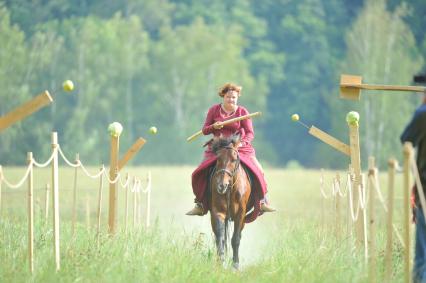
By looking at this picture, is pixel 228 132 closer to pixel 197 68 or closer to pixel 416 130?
pixel 416 130

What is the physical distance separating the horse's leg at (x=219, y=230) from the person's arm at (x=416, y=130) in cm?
333

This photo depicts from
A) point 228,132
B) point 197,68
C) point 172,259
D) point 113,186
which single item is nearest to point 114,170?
point 113,186

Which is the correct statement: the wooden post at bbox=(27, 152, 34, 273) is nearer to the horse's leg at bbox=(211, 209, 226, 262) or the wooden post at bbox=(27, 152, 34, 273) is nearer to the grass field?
the grass field

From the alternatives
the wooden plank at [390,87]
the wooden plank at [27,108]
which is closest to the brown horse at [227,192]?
the wooden plank at [390,87]

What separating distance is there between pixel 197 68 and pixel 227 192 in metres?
42.7

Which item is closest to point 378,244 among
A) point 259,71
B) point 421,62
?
point 421,62

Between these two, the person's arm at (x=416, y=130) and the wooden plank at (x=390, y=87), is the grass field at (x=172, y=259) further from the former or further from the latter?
the wooden plank at (x=390, y=87)

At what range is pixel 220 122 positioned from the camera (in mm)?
12930

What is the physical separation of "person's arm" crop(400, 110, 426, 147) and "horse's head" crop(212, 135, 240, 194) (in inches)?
115

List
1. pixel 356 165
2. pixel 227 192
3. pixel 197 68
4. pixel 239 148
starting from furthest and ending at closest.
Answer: pixel 197 68 → pixel 239 148 → pixel 227 192 → pixel 356 165

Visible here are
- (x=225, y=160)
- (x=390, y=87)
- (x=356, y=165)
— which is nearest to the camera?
(x=390, y=87)

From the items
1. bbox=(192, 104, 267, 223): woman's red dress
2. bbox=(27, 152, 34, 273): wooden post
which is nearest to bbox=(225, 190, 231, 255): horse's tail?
bbox=(192, 104, 267, 223): woman's red dress

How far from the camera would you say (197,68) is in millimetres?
55406

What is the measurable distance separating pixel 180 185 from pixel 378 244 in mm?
23147
